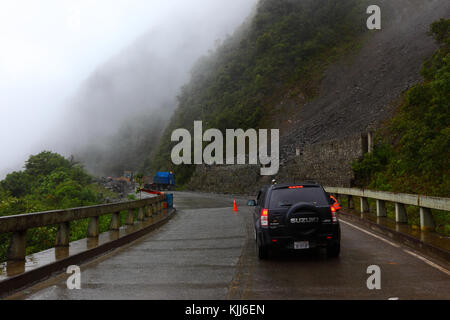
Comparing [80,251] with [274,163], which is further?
[274,163]

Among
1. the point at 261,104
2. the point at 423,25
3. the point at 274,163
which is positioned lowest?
the point at 274,163

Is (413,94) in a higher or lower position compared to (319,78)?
lower

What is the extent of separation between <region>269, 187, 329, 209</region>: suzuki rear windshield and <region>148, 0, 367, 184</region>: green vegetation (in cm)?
6114

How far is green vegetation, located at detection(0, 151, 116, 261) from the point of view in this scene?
15032mm

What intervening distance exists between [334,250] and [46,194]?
39.9m

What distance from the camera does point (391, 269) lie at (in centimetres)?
803

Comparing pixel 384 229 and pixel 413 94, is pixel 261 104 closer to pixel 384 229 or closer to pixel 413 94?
pixel 413 94

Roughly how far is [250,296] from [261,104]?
7344 cm

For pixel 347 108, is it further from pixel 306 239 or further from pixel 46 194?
pixel 306 239

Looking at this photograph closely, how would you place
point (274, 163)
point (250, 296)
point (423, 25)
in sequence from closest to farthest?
point (250, 296), point (274, 163), point (423, 25)

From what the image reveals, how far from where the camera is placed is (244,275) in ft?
25.8

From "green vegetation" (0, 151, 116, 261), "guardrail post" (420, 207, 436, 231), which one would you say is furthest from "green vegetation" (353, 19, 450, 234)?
"green vegetation" (0, 151, 116, 261)

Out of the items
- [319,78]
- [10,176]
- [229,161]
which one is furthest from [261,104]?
[10,176]

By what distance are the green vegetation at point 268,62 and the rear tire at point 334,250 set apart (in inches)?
2415
